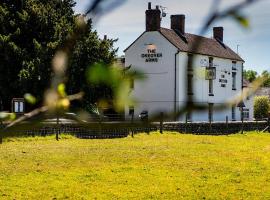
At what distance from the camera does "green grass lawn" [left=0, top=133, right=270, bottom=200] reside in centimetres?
1454

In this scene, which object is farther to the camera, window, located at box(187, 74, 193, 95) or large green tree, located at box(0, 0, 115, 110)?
→ large green tree, located at box(0, 0, 115, 110)

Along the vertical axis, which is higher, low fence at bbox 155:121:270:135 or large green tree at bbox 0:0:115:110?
large green tree at bbox 0:0:115:110

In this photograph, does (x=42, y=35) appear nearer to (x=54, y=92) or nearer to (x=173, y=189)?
(x=173, y=189)

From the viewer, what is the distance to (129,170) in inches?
704

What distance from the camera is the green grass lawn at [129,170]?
1454 centimetres

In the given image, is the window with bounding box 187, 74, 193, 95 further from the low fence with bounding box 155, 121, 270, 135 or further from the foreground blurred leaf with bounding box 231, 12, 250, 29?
the low fence with bounding box 155, 121, 270, 135

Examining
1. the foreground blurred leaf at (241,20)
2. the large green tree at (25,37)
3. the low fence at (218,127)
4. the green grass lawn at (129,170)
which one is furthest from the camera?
the low fence at (218,127)

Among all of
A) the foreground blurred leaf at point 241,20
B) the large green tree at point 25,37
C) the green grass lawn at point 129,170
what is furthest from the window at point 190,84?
the large green tree at point 25,37

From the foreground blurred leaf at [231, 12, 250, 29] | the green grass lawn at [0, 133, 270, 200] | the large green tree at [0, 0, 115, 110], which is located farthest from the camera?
the large green tree at [0, 0, 115, 110]

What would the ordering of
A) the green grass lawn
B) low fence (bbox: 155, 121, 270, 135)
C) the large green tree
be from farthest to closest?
low fence (bbox: 155, 121, 270, 135)
the large green tree
the green grass lawn

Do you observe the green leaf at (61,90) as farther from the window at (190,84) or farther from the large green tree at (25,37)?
the large green tree at (25,37)

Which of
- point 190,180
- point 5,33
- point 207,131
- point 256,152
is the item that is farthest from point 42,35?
point 190,180

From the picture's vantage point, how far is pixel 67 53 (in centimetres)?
110

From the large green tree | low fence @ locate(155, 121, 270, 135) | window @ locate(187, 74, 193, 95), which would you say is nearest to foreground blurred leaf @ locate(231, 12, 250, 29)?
window @ locate(187, 74, 193, 95)
